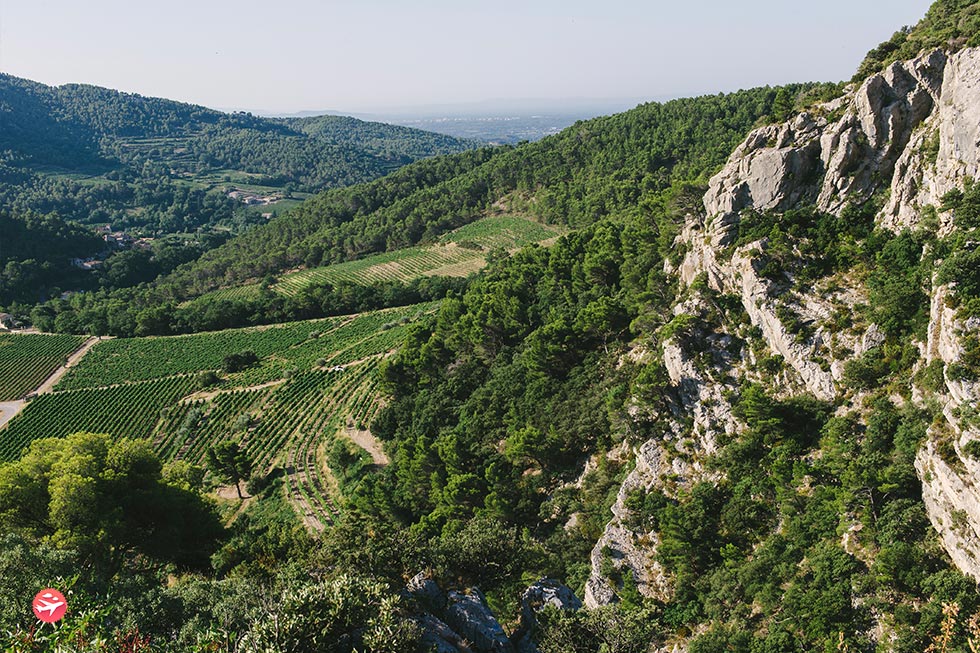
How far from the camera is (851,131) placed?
32531 millimetres

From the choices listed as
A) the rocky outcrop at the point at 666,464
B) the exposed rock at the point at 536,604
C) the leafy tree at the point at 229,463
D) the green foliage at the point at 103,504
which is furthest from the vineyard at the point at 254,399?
the exposed rock at the point at 536,604

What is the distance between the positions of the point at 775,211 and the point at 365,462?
137 feet

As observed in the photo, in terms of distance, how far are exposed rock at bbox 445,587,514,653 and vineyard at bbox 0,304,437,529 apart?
28.6 metres

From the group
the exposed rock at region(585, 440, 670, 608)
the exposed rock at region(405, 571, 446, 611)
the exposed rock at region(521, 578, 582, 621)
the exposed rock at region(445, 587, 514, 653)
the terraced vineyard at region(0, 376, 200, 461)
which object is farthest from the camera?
the terraced vineyard at region(0, 376, 200, 461)

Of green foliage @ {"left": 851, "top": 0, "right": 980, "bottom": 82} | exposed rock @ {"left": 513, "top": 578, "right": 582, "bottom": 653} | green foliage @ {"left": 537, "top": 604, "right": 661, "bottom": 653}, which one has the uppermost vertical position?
green foliage @ {"left": 851, "top": 0, "right": 980, "bottom": 82}

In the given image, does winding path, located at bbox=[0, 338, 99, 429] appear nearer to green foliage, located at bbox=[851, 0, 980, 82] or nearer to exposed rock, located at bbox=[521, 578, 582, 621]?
exposed rock, located at bbox=[521, 578, 582, 621]

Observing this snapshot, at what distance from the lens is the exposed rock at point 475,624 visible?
62.7 feet

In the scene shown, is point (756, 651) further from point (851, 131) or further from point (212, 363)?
point (212, 363)

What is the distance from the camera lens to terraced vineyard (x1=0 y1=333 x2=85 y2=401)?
79562 millimetres

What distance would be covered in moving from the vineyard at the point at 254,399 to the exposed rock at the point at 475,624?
28.6 metres

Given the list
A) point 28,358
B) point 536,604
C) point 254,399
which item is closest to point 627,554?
point 536,604

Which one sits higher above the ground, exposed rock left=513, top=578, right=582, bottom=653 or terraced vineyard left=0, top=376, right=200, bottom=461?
exposed rock left=513, top=578, right=582, bottom=653

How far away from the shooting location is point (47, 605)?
552 inches

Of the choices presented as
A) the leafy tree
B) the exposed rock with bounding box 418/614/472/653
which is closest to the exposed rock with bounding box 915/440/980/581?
the exposed rock with bounding box 418/614/472/653
